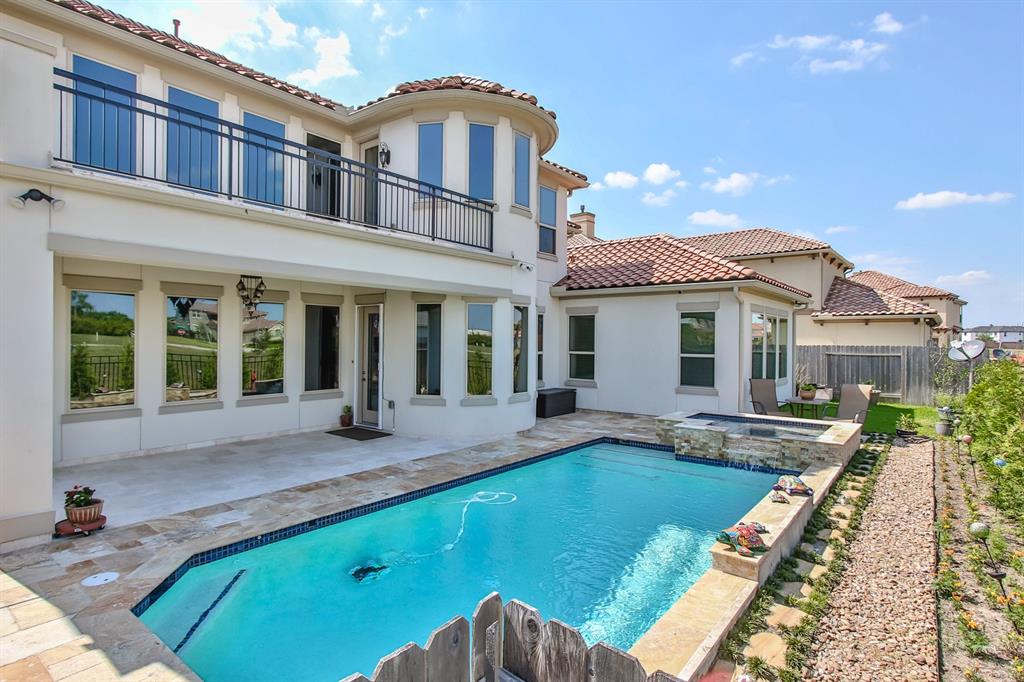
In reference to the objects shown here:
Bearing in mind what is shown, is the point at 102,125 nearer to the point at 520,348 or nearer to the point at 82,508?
the point at 82,508

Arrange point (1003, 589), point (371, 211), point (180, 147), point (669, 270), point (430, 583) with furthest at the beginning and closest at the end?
1. point (669, 270)
2. point (371, 211)
3. point (180, 147)
4. point (430, 583)
5. point (1003, 589)

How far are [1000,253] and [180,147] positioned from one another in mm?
27555

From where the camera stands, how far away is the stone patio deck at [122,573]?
3613 millimetres

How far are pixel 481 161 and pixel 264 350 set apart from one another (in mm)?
6383

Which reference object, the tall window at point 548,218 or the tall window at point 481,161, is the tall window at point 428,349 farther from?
the tall window at point 548,218

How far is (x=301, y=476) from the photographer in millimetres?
8336

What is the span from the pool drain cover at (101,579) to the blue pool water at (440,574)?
51 cm

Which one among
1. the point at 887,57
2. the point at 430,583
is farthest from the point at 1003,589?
the point at 887,57

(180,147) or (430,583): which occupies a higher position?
(180,147)

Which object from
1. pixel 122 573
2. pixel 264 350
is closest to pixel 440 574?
pixel 122 573

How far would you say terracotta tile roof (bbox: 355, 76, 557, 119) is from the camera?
10891mm

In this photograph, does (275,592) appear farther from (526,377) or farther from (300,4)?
(300,4)

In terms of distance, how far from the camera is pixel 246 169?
1070 cm

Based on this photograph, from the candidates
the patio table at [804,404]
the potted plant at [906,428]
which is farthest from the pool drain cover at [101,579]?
the potted plant at [906,428]
